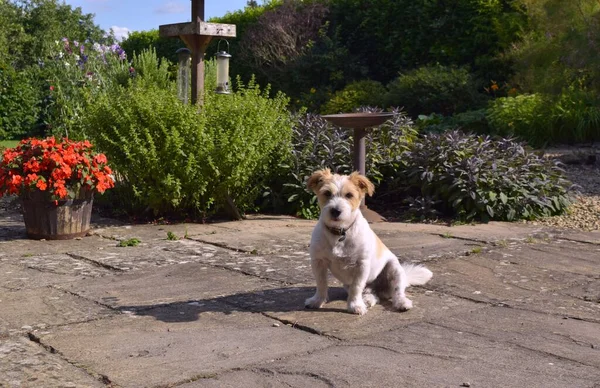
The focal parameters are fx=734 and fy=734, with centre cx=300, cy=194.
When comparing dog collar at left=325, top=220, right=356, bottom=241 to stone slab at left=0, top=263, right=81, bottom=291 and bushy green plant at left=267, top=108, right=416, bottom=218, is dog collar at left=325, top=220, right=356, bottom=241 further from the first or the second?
bushy green plant at left=267, top=108, right=416, bottom=218

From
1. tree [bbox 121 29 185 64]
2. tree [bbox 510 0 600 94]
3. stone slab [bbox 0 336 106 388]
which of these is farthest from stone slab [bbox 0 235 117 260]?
tree [bbox 121 29 185 64]

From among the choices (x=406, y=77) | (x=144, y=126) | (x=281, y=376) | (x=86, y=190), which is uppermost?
(x=406, y=77)

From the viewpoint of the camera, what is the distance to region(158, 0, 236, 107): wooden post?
8242 mm

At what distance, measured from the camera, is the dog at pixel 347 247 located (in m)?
4.30

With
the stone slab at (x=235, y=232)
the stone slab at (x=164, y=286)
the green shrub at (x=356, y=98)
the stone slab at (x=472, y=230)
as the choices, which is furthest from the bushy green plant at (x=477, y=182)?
the green shrub at (x=356, y=98)

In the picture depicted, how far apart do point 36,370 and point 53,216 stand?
352 centimetres

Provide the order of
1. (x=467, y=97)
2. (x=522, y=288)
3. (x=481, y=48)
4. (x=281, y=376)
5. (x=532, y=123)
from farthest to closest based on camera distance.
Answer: (x=481, y=48)
(x=467, y=97)
(x=532, y=123)
(x=522, y=288)
(x=281, y=376)

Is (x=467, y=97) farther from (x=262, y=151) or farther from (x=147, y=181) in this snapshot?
(x=147, y=181)

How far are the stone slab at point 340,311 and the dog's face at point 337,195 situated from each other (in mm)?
576

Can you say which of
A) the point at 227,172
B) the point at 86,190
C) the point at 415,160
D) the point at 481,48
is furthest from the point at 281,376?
the point at 481,48

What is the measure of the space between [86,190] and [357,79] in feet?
38.2

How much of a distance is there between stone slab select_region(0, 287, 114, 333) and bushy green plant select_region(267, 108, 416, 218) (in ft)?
12.4

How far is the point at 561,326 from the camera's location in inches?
166

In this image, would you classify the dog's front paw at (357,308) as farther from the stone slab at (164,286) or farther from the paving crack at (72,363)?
the paving crack at (72,363)
